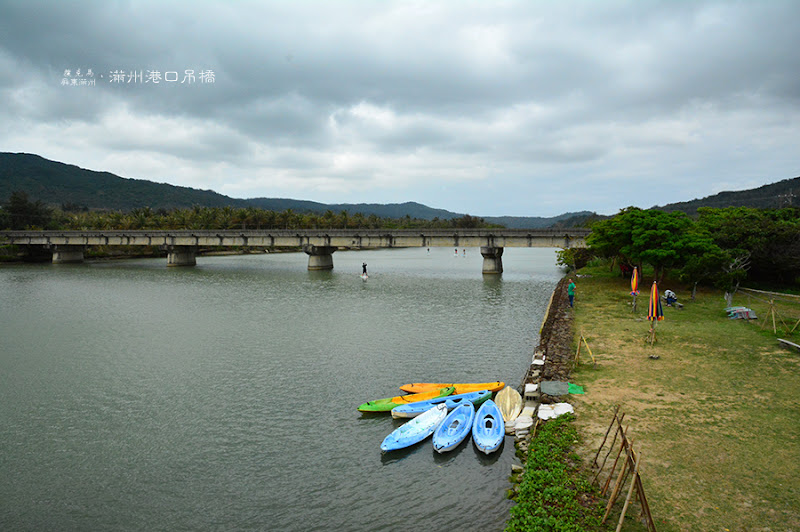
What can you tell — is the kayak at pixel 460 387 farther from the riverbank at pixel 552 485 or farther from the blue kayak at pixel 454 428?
the riverbank at pixel 552 485

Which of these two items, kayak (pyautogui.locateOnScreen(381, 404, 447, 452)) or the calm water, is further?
kayak (pyautogui.locateOnScreen(381, 404, 447, 452))

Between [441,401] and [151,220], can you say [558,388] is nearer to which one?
[441,401]

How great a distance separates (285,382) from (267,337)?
8.41 metres

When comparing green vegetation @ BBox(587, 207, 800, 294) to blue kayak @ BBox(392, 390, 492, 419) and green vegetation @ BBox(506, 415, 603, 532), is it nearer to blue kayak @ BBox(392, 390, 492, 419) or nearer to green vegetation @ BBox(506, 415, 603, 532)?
blue kayak @ BBox(392, 390, 492, 419)

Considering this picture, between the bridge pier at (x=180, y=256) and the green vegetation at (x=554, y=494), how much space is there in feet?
249

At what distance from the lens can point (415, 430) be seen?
13.3 m

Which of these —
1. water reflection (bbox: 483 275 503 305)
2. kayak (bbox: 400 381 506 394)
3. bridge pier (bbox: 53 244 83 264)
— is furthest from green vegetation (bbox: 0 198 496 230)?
kayak (bbox: 400 381 506 394)

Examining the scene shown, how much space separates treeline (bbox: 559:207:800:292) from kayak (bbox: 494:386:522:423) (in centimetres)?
2277

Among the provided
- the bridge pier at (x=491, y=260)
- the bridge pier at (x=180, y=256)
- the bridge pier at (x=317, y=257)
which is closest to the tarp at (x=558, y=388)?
the bridge pier at (x=491, y=260)

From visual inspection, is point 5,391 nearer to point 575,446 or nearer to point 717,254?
point 575,446

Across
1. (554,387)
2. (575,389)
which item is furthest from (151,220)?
(575,389)

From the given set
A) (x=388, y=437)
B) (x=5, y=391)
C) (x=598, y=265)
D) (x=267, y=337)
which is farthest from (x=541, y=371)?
(x=598, y=265)

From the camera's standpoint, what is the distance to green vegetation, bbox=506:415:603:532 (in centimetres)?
824

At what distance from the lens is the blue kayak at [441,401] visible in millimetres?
14711
